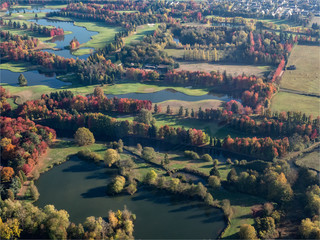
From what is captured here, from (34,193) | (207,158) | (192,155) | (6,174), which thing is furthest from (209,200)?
(6,174)

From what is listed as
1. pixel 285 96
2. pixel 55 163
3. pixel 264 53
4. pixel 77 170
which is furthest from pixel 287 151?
pixel 264 53

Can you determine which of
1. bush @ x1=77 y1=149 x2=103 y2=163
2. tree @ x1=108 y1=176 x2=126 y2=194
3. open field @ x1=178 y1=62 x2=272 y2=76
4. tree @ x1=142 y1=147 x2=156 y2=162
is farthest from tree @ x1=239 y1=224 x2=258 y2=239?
open field @ x1=178 y1=62 x2=272 y2=76

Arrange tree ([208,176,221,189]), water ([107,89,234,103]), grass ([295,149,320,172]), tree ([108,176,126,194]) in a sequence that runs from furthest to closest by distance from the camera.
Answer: water ([107,89,234,103])
grass ([295,149,320,172])
tree ([208,176,221,189])
tree ([108,176,126,194])

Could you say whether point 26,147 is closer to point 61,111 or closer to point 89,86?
point 61,111

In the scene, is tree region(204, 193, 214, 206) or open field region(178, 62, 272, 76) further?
open field region(178, 62, 272, 76)

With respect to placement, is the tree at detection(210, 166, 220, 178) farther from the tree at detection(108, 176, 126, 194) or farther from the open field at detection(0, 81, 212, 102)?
the open field at detection(0, 81, 212, 102)

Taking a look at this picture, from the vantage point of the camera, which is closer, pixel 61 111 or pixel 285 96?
pixel 61 111
